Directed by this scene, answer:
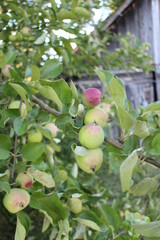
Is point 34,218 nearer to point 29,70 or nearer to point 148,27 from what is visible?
point 29,70

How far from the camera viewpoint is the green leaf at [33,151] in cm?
80

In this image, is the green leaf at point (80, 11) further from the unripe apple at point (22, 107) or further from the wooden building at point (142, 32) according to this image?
the wooden building at point (142, 32)

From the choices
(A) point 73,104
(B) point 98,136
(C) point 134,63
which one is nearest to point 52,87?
(A) point 73,104

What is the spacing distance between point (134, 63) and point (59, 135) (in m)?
1.37

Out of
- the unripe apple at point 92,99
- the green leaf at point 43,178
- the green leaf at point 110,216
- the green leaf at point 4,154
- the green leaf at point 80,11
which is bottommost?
the green leaf at point 110,216

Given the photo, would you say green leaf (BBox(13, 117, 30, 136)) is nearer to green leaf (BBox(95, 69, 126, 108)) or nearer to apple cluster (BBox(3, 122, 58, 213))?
apple cluster (BBox(3, 122, 58, 213))

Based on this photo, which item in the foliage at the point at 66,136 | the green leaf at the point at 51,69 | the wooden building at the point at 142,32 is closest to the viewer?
the foliage at the point at 66,136

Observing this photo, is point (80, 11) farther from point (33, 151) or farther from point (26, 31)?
point (33, 151)

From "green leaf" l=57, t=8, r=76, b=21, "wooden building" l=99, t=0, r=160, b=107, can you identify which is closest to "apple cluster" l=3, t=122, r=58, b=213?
"green leaf" l=57, t=8, r=76, b=21

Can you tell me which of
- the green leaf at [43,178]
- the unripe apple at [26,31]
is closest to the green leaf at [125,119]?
the green leaf at [43,178]

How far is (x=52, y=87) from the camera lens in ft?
2.37

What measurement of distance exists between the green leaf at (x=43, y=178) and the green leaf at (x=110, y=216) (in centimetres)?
23

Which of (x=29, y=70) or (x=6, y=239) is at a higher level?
(x=29, y=70)

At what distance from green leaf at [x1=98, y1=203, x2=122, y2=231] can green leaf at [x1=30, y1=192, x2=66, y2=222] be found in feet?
0.59
